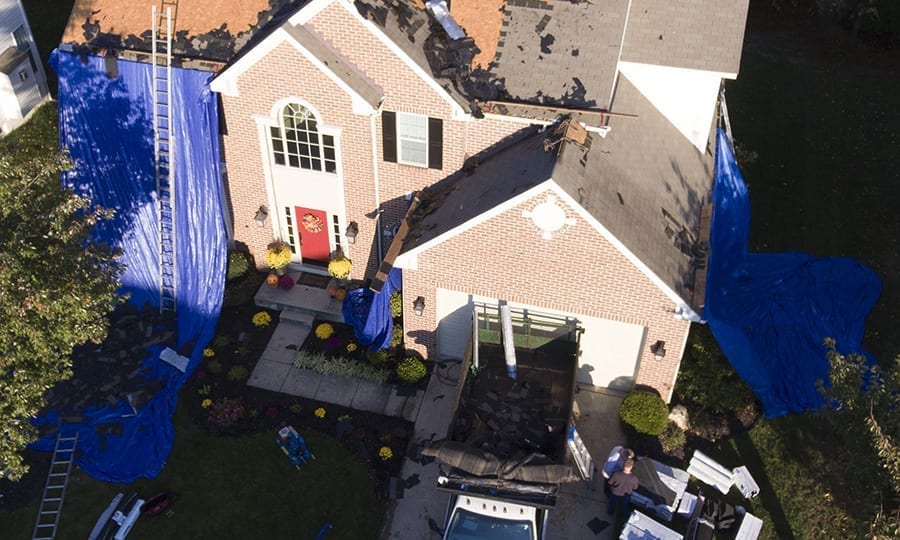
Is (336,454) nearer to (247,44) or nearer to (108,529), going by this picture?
(108,529)

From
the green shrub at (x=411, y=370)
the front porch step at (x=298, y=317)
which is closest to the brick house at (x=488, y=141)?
the green shrub at (x=411, y=370)

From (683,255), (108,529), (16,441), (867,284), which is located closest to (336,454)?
(108,529)

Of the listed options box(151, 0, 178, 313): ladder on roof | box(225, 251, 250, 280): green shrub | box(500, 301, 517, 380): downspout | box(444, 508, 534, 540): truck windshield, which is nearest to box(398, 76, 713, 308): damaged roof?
box(500, 301, 517, 380): downspout

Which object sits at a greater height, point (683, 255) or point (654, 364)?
point (683, 255)

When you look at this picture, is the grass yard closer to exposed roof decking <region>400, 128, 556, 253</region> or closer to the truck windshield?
the truck windshield

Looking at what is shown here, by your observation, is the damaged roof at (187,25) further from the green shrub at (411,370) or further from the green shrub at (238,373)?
the green shrub at (411,370)

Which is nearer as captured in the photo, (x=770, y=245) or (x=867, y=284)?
(x=867, y=284)

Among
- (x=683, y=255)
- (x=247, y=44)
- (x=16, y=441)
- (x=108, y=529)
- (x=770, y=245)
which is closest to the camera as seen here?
(x=16, y=441)
